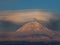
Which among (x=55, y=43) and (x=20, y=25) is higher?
(x=20, y=25)

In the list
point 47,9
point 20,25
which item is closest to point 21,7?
point 20,25

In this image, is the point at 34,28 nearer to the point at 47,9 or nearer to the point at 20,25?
the point at 20,25

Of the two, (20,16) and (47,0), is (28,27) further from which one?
(47,0)

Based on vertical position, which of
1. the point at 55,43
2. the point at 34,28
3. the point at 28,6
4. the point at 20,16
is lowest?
the point at 55,43

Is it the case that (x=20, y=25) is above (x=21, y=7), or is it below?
below

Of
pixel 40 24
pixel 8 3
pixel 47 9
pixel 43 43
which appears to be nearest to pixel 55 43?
pixel 43 43
